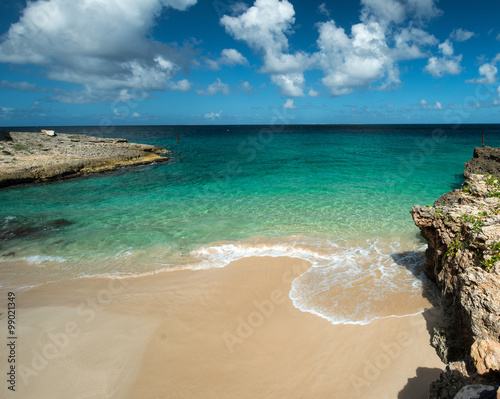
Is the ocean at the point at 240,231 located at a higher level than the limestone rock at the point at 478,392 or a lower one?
lower

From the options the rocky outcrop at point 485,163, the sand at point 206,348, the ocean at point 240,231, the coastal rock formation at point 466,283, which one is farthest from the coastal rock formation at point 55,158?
the rocky outcrop at point 485,163

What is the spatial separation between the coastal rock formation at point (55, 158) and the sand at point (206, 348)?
802 inches

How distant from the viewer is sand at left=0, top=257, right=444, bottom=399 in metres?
5.20

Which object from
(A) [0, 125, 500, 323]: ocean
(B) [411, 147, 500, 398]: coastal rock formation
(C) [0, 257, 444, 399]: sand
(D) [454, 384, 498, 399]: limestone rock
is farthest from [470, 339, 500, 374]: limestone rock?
(A) [0, 125, 500, 323]: ocean

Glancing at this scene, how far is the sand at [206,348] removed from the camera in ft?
17.0

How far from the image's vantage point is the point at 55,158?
28.2 meters

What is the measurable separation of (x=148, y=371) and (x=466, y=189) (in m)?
10.4

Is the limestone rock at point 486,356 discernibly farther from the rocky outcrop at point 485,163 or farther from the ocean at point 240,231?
the rocky outcrop at point 485,163

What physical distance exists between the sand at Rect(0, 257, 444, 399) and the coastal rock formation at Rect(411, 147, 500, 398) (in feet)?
2.51

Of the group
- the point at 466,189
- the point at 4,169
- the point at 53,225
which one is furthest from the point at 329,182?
the point at 4,169

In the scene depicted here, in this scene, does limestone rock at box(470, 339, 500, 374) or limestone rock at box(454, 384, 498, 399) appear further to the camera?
limestone rock at box(470, 339, 500, 374)

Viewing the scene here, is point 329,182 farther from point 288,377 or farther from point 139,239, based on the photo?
point 288,377

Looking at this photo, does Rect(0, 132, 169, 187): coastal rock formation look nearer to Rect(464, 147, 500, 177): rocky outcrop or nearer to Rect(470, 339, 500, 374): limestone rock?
Rect(470, 339, 500, 374): limestone rock

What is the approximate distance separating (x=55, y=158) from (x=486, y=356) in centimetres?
3385
